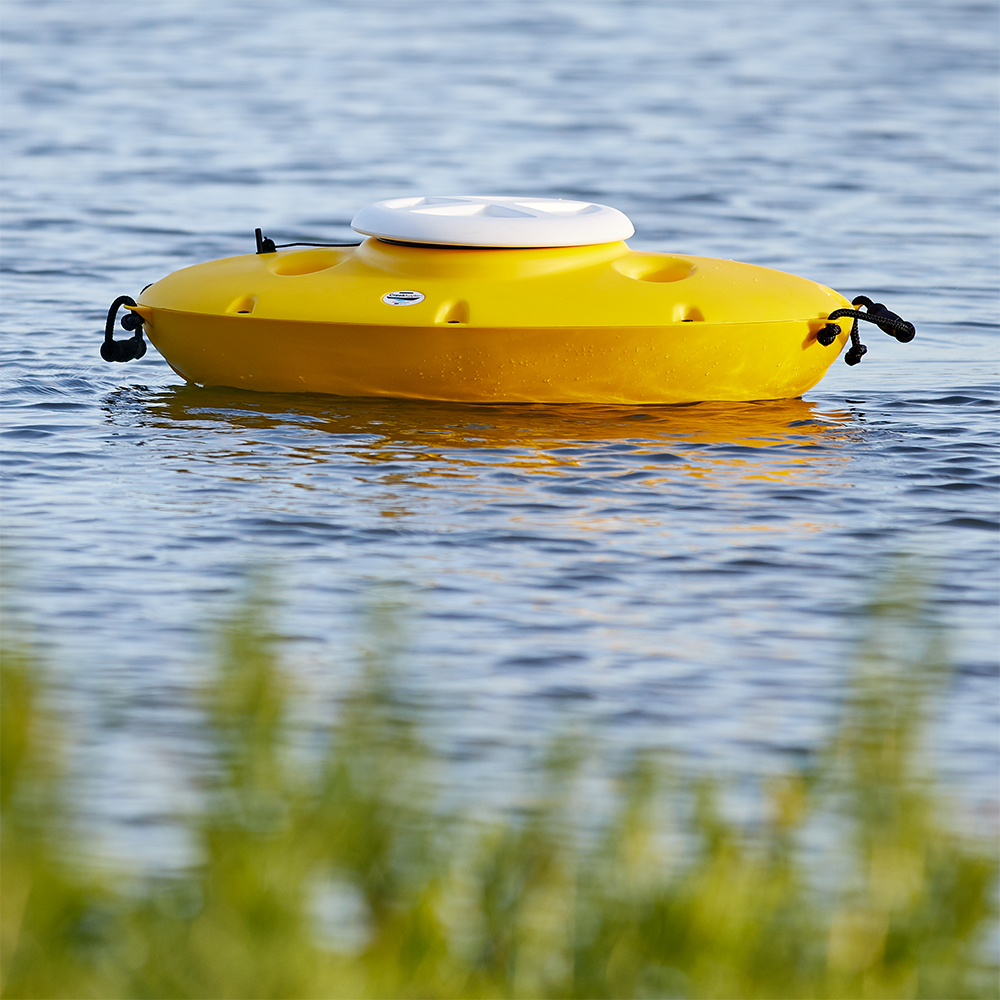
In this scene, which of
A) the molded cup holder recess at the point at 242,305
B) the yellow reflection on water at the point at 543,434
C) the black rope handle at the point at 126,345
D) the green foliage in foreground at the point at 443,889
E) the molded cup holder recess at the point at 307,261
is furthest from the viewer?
the molded cup holder recess at the point at 307,261

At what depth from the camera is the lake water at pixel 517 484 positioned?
4.71 metres

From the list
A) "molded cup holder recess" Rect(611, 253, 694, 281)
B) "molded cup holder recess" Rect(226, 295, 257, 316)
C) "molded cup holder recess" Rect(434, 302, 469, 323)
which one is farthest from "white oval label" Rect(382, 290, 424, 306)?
"molded cup holder recess" Rect(611, 253, 694, 281)

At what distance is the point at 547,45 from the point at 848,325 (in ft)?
54.5

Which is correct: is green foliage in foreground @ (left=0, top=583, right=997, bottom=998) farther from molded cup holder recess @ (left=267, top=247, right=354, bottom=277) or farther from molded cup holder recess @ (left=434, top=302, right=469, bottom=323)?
molded cup holder recess @ (left=267, top=247, right=354, bottom=277)

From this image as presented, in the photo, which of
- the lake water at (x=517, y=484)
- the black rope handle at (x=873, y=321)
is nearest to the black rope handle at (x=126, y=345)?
the lake water at (x=517, y=484)

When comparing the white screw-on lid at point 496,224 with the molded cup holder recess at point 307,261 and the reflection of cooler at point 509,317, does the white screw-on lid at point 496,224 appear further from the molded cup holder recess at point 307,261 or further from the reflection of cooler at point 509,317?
the molded cup holder recess at point 307,261

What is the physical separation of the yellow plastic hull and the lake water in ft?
0.56

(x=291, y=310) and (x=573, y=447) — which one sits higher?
(x=291, y=310)

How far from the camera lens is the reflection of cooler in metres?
7.24

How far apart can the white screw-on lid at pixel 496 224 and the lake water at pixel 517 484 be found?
2.51ft

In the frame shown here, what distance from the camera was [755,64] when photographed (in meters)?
21.9

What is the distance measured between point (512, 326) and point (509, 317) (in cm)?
4

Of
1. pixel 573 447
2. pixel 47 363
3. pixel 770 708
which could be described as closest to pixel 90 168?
pixel 47 363

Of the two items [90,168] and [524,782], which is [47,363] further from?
[90,168]
